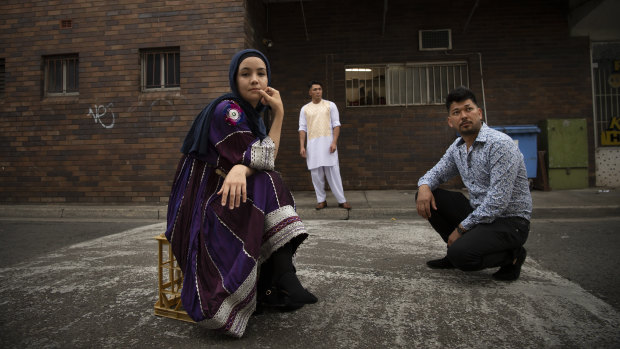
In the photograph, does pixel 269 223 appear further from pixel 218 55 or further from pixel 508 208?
pixel 218 55

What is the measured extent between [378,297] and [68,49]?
807 cm

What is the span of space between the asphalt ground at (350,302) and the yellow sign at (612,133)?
517cm

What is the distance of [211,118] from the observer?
6.51 feet

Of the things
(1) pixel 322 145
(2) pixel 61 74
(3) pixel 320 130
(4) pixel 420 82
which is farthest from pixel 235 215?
(2) pixel 61 74

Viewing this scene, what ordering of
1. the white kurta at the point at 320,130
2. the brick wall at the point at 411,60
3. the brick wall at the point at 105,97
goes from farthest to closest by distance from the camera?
the brick wall at the point at 411,60 → the brick wall at the point at 105,97 → the white kurta at the point at 320,130

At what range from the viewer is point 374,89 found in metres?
8.64

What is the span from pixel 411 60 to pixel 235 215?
7677mm

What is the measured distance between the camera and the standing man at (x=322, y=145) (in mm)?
5949

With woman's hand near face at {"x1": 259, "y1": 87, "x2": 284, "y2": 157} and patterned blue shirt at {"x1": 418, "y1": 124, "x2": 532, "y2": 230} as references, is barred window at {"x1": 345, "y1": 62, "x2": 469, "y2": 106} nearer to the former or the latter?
patterned blue shirt at {"x1": 418, "y1": 124, "x2": 532, "y2": 230}

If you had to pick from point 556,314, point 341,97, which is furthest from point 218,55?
point 556,314

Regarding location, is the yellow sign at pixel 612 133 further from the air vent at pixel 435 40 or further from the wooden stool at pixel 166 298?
the wooden stool at pixel 166 298

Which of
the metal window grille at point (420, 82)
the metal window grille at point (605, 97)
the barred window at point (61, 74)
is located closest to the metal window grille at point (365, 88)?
the metal window grille at point (420, 82)

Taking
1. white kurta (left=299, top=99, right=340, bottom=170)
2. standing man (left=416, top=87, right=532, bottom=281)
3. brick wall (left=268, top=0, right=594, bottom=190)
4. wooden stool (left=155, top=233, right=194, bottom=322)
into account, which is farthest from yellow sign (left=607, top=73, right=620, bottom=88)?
wooden stool (left=155, top=233, right=194, bottom=322)

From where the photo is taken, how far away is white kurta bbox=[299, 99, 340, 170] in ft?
19.5
